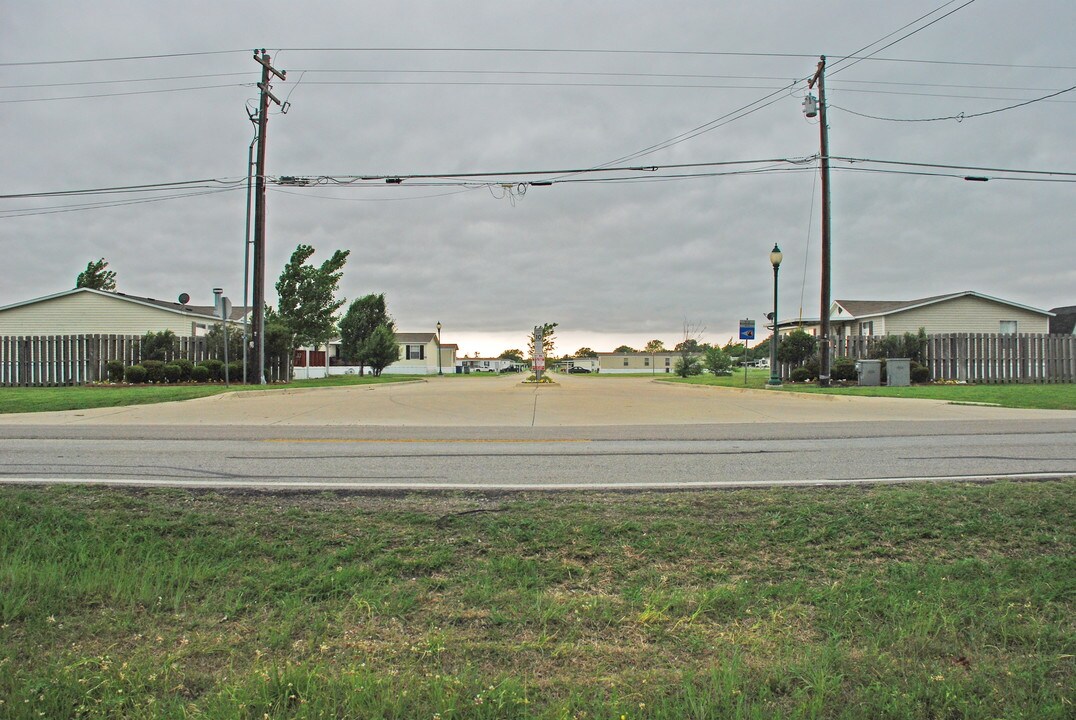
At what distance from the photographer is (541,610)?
3621 mm

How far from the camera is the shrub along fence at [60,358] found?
28203 millimetres

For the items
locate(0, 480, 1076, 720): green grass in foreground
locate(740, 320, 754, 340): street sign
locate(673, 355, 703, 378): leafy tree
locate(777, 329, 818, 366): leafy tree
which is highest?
locate(740, 320, 754, 340): street sign

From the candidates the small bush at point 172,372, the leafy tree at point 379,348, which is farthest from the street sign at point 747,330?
the leafy tree at point 379,348

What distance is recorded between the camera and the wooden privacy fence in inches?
1196

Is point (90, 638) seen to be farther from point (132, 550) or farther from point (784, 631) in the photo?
point (784, 631)

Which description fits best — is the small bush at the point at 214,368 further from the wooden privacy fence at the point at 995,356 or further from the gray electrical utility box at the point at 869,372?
the wooden privacy fence at the point at 995,356

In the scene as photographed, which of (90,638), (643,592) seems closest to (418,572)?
(643,592)

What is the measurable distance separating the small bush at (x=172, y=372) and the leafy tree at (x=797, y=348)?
28.6 m

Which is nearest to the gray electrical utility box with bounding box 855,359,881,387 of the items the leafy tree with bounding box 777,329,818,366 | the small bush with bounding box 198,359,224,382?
the leafy tree with bounding box 777,329,818,366

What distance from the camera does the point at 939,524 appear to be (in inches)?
191

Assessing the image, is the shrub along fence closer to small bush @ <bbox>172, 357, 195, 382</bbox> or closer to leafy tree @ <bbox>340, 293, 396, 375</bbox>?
small bush @ <bbox>172, 357, 195, 382</bbox>

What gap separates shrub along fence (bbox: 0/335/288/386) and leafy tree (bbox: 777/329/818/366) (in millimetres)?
27050

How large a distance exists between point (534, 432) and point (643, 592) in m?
8.54

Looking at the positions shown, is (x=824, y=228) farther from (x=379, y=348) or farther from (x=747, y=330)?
(x=379, y=348)
